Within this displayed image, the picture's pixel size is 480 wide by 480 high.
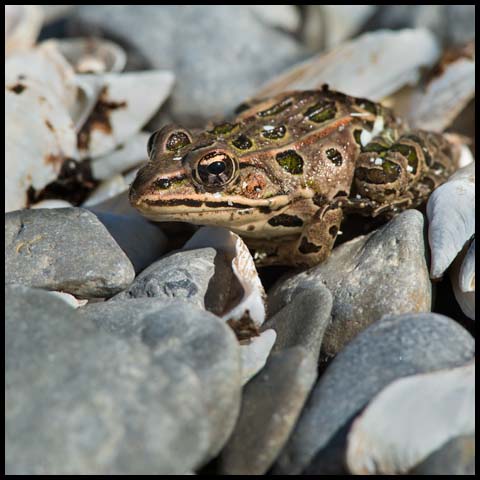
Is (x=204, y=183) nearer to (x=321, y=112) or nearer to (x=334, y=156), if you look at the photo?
(x=334, y=156)

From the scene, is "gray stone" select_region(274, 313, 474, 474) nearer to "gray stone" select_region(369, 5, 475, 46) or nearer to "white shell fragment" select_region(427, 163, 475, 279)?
"white shell fragment" select_region(427, 163, 475, 279)

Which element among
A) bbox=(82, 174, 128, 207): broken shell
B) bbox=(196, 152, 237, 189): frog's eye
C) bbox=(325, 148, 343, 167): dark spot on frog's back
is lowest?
bbox=(82, 174, 128, 207): broken shell

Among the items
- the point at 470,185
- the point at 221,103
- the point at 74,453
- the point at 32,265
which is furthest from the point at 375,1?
the point at 74,453

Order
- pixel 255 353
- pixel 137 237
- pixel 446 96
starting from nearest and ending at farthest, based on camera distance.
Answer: pixel 255 353
pixel 137 237
pixel 446 96

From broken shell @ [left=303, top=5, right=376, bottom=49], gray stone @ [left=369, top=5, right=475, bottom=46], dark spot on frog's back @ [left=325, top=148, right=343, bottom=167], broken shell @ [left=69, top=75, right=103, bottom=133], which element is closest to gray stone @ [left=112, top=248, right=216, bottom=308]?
dark spot on frog's back @ [left=325, top=148, right=343, bottom=167]

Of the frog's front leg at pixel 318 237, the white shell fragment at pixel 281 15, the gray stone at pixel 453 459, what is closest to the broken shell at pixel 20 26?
the white shell fragment at pixel 281 15

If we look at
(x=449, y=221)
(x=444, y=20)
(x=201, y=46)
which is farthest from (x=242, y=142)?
(x=444, y=20)
